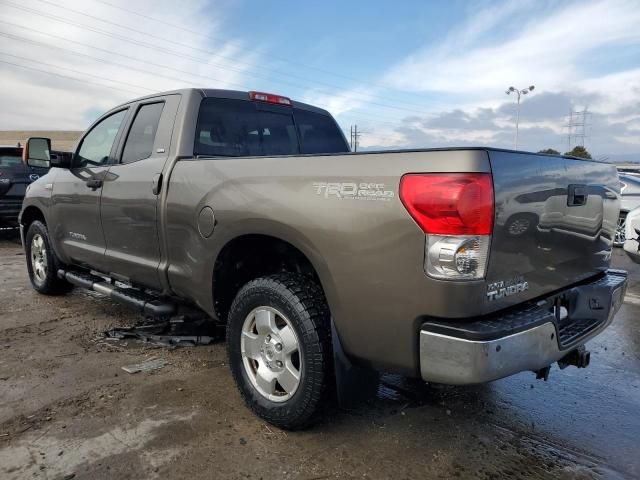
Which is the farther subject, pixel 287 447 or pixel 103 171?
pixel 103 171

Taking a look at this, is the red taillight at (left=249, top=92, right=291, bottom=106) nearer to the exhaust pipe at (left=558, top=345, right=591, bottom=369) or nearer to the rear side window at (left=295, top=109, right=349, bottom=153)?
the rear side window at (left=295, top=109, right=349, bottom=153)

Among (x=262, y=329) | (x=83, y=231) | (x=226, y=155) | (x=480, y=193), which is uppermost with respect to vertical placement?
(x=226, y=155)

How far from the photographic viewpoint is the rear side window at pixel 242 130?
3.82 m

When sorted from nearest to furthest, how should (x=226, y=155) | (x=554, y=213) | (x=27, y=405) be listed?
(x=554, y=213), (x=27, y=405), (x=226, y=155)

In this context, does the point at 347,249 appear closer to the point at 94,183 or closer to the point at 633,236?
the point at 94,183

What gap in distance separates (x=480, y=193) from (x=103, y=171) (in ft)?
11.0

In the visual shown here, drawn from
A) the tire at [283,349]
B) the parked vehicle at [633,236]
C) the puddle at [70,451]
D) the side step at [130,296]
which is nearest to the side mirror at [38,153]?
the side step at [130,296]

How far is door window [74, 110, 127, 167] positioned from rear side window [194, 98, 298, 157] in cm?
108

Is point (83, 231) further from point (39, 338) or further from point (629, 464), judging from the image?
point (629, 464)

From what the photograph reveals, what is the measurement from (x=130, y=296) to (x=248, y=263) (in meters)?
1.35

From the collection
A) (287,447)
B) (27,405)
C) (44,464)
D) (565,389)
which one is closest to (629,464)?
(565,389)

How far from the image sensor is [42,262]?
578 centimetres

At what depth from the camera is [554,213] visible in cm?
262

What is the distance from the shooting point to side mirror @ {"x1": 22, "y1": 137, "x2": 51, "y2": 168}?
16.7 feet
